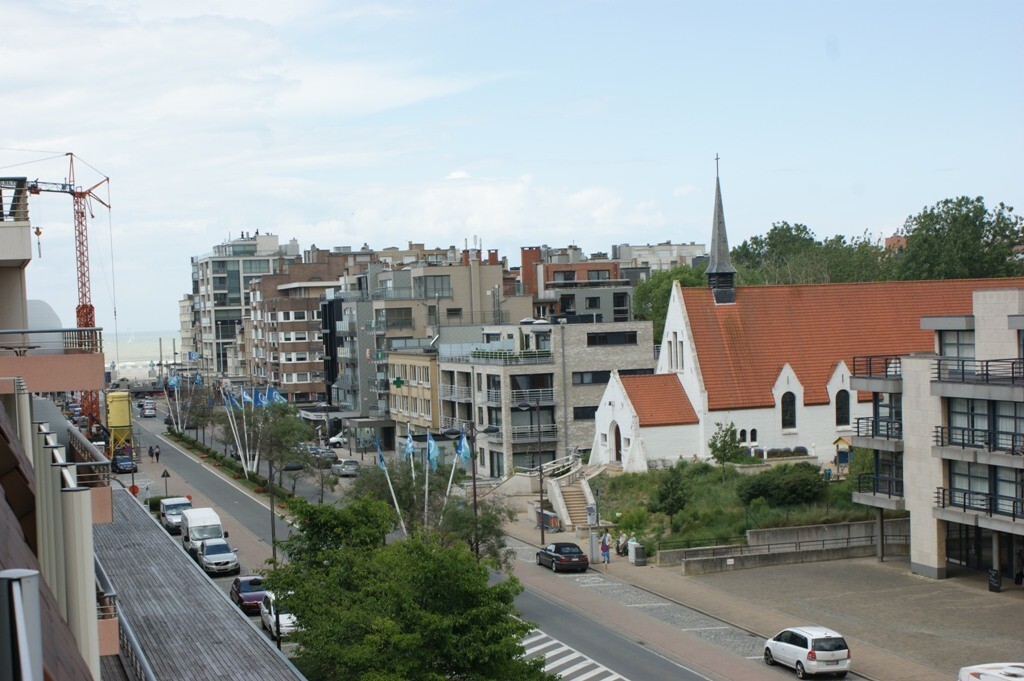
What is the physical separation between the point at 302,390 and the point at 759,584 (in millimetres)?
85812

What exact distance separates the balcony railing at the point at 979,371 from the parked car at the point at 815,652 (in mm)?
12116

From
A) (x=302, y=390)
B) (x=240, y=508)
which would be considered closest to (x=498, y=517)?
(x=240, y=508)

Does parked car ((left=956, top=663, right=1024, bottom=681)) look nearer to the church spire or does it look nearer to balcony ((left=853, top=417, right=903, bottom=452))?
balcony ((left=853, top=417, right=903, bottom=452))

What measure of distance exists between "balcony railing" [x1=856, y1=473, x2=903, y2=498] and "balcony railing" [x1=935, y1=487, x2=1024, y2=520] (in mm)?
2566

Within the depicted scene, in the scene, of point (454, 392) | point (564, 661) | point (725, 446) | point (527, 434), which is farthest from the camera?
point (454, 392)

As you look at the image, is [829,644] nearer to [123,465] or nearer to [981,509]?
[981,509]

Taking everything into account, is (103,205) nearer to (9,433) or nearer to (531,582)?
(531,582)

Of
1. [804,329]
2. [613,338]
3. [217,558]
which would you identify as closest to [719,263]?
[804,329]

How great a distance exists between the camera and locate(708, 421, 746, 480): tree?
187ft

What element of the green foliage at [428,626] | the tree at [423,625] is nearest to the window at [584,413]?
the tree at [423,625]

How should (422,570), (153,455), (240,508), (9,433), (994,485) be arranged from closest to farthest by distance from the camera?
(9,433)
(422,570)
(994,485)
(240,508)
(153,455)

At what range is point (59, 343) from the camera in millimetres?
18000

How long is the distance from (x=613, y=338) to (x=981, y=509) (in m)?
36.8

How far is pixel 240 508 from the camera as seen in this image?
65938 millimetres
